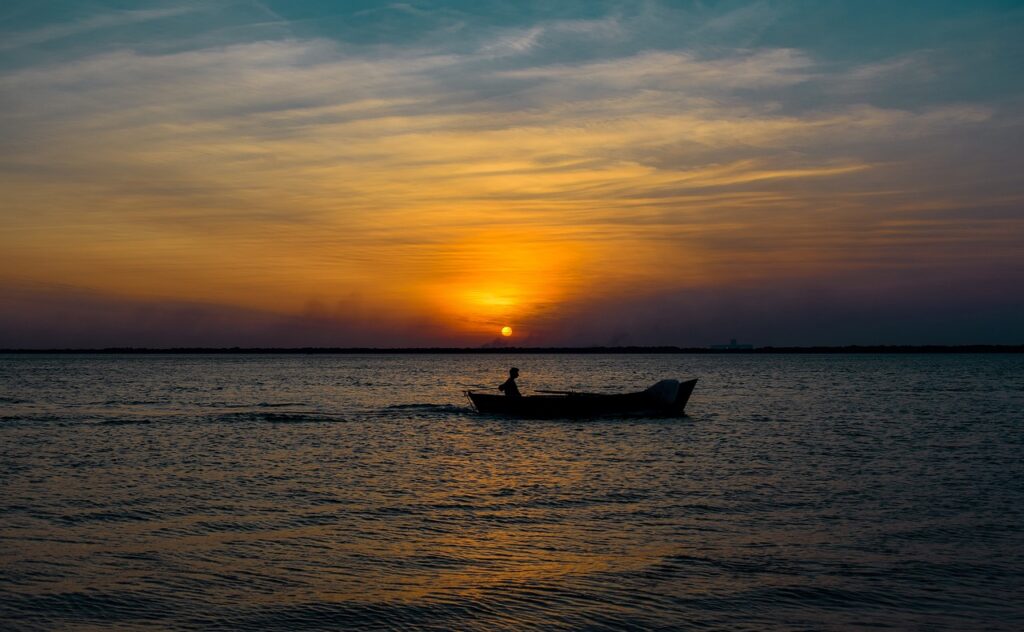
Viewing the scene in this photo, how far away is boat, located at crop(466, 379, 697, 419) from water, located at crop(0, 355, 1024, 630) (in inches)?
252

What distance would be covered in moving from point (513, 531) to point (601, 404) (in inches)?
1090

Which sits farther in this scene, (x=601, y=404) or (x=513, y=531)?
(x=601, y=404)

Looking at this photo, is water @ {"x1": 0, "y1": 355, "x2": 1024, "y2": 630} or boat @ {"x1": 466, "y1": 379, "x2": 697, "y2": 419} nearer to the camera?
water @ {"x1": 0, "y1": 355, "x2": 1024, "y2": 630}

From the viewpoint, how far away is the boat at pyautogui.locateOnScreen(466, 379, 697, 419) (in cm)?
4416

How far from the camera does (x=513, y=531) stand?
16.8m

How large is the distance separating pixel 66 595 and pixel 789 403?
184ft

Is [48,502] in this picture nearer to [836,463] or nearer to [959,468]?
[836,463]

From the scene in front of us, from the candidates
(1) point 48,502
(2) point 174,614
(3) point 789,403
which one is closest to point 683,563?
(2) point 174,614

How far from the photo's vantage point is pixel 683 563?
1423 cm

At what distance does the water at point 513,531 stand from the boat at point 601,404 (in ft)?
21.0

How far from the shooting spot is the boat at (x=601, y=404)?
4416cm

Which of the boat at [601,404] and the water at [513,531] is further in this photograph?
the boat at [601,404]

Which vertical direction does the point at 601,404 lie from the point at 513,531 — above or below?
above

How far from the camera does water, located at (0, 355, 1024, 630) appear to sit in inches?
467
